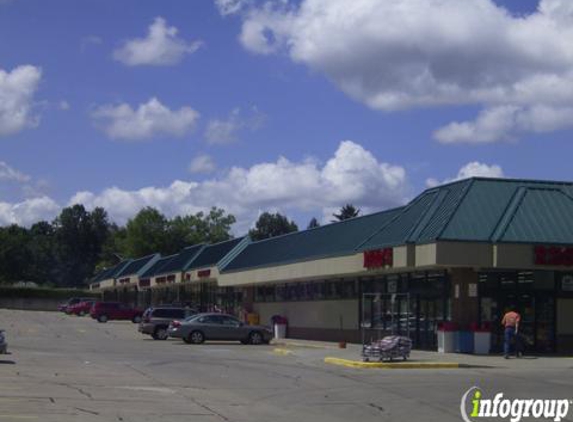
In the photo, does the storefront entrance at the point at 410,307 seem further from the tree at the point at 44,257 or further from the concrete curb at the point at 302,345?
the tree at the point at 44,257

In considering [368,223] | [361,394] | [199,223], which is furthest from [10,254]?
[361,394]

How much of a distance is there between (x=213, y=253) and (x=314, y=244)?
22.3 metres

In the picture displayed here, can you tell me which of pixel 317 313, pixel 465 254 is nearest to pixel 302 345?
pixel 317 313

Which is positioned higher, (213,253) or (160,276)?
(213,253)

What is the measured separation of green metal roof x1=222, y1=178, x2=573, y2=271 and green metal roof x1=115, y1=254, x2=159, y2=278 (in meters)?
54.8

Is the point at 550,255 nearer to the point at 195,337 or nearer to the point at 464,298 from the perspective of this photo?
the point at 464,298

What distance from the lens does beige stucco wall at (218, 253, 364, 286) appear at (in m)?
40.6

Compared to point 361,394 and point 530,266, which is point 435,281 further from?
point 361,394

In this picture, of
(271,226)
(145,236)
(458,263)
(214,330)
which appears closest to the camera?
(458,263)

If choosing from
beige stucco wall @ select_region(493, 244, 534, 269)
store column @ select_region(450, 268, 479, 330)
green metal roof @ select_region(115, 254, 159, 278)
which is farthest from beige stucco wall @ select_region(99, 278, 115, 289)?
beige stucco wall @ select_region(493, 244, 534, 269)

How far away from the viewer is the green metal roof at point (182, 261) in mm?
75019

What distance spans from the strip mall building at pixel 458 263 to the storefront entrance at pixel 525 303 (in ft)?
Result: 0.12

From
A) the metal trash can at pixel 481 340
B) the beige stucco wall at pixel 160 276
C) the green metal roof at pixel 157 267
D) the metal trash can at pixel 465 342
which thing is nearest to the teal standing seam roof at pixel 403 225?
the metal trash can at pixel 465 342

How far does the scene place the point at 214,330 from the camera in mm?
42438
